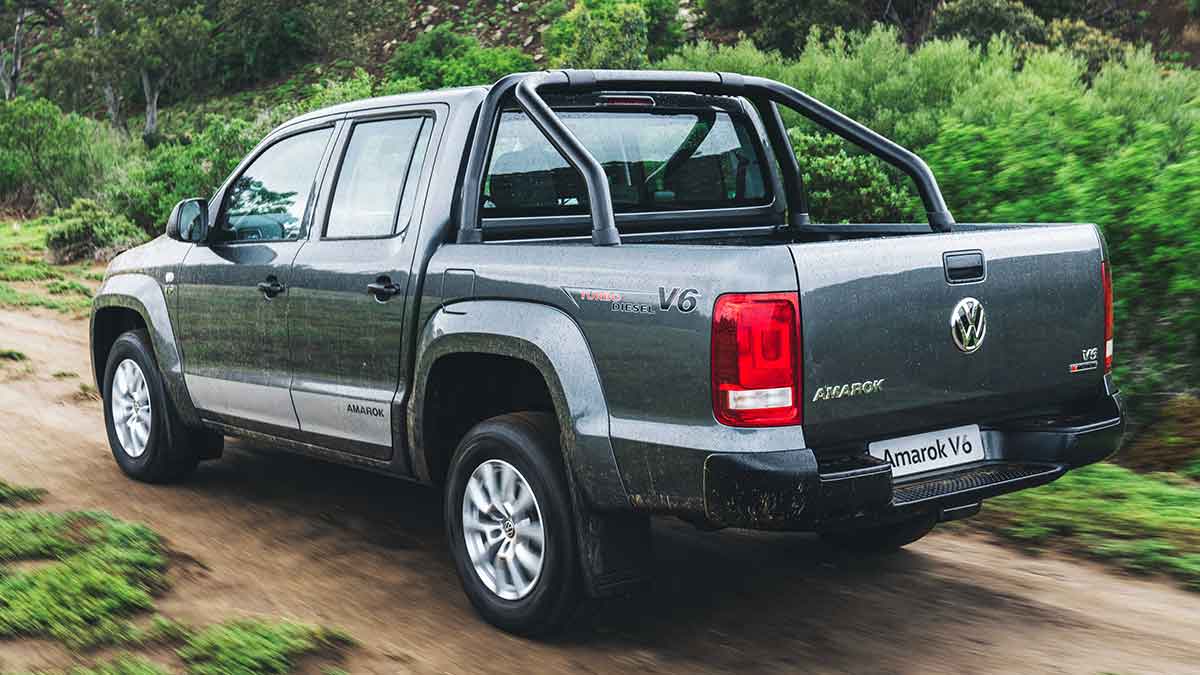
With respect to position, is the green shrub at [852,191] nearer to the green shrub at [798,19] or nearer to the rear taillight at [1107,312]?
the rear taillight at [1107,312]

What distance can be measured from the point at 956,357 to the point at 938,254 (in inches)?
13.2

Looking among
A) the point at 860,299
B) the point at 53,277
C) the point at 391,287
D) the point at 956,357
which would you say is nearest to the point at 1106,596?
the point at 956,357

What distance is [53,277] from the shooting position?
53.7 ft

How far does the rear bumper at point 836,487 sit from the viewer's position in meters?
3.78

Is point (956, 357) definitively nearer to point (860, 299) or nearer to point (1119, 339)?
point (860, 299)

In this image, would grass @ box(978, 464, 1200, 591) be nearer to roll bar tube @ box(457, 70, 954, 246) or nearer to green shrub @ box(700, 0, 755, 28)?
roll bar tube @ box(457, 70, 954, 246)

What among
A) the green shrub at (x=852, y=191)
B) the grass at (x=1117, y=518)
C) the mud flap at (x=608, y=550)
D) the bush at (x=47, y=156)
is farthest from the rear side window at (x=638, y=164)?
the bush at (x=47, y=156)

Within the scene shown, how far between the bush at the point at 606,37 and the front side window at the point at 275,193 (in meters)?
31.1

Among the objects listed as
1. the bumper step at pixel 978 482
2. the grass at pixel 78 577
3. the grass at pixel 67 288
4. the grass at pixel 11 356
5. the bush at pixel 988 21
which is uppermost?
the bush at pixel 988 21

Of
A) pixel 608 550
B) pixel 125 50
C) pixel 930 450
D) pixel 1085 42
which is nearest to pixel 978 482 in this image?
pixel 930 450

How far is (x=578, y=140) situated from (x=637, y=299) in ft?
3.81

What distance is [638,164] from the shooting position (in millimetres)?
5422

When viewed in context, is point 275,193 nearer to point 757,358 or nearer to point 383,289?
point 383,289

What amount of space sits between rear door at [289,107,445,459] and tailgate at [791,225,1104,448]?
1.81 metres
